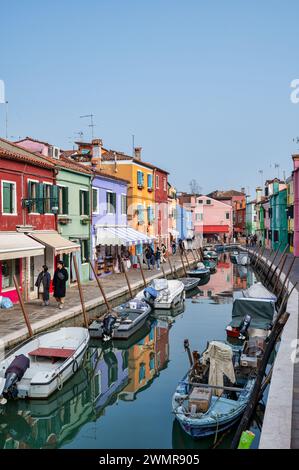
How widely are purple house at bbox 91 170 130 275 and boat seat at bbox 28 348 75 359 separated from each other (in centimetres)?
1500

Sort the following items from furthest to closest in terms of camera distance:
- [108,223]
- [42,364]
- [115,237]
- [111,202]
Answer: [111,202] < [108,223] < [115,237] < [42,364]

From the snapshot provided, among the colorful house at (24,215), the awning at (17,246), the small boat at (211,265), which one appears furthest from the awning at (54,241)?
the small boat at (211,265)

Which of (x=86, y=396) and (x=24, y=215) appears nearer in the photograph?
(x=86, y=396)

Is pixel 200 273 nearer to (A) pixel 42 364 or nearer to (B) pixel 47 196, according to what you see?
(B) pixel 47 196

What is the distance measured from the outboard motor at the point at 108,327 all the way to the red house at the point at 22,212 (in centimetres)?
396

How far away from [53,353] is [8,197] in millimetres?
8372

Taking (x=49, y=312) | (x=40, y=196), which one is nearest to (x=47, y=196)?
(x=40, y=196)

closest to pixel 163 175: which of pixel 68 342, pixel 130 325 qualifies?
pixel 130 325

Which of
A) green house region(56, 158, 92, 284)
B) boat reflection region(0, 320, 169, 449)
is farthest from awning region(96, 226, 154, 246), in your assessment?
boat reflection region(0, 320, 169, 449)

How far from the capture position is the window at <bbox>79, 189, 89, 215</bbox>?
26734 millimetres

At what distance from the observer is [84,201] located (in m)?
27.3

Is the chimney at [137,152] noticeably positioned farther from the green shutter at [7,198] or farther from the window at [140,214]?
the green shutter at [7,198]

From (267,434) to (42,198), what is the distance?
1561cm

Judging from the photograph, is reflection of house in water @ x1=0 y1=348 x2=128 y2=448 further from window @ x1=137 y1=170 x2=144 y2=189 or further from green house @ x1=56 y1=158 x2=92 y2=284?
window @ x1=137 y1=170 x2=144 y2=189
